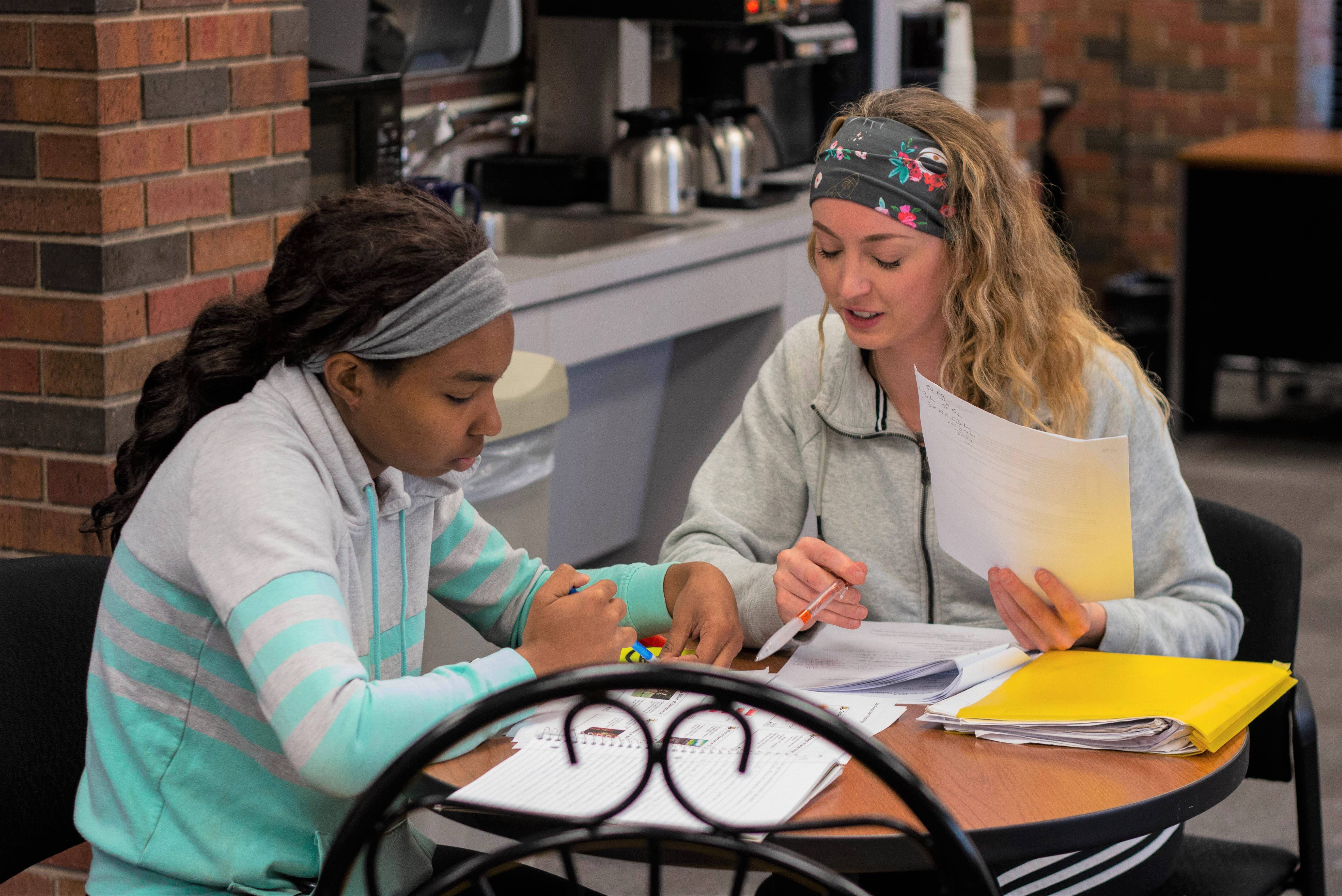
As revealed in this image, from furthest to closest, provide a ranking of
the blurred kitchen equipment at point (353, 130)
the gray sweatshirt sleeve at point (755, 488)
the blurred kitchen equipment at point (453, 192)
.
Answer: the blurred kitchen equipment at point (453, 192), the blurred kitchen equipment at point (353, 130), the gray sweatshirt sleeve at point (755, 488)

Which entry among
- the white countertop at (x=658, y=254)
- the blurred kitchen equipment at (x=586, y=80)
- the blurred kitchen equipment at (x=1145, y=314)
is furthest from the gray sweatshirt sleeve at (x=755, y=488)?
the blurred kitchen equipment at (x=1145, y=314)

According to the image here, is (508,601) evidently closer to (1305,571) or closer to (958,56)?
(1305,571)

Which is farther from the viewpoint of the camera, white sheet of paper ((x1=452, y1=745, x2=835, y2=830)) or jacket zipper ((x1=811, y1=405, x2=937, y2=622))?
jacket zipper ((x1=811, y1=405, x2=937, y2=622))

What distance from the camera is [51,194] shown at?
2.07 metres

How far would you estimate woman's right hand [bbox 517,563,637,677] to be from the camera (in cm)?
132

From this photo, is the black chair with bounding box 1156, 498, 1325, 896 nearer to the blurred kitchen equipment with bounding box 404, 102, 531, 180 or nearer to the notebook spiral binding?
the notebook spiral binding

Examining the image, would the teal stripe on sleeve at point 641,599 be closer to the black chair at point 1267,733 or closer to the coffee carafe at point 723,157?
the black chair at point 1267,733

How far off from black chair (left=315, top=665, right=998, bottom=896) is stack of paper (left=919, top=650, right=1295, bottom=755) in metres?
0.41

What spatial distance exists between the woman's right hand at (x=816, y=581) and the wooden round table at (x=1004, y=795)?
0.19 metres

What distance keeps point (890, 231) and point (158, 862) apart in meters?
0.96

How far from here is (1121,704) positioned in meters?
1.35

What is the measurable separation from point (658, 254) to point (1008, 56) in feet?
8.35

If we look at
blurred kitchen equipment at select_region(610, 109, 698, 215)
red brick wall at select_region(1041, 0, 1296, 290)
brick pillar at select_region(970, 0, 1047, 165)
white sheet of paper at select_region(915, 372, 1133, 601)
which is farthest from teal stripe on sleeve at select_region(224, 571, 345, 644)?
red brick wall at select_region(1041, 0, 1296, 290)

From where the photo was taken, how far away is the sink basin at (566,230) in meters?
3.59
